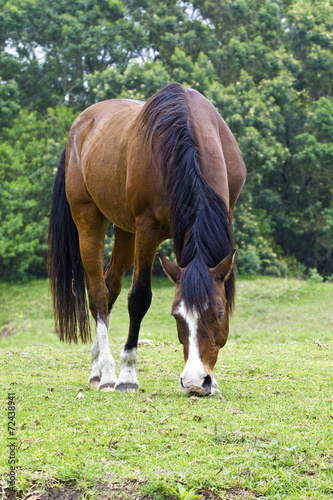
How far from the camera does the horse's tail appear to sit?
598 centimetres

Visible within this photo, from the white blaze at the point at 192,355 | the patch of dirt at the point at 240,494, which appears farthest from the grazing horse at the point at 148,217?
the patch of dirt at the point at 240,494

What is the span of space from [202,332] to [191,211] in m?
0.88

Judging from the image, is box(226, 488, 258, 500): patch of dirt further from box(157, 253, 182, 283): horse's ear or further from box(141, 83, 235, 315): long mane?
box(157, 253, 182, 283): horse's ear

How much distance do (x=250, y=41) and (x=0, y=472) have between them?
974 inches

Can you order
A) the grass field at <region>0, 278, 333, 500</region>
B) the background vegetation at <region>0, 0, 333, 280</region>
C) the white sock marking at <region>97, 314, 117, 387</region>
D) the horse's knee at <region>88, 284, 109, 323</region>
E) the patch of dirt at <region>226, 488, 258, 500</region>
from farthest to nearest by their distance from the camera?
the background vegetation at <region>0, 0, 333, 280</region>
the horse's knee at <region>88, 284, 109, 323</region>
the white sock marking at <region>97, 314, 117, 387</region>
the grass field at <region>0, 278, 333, 500</region>
the patch of dirt at <region>226, 488, 258, 500</region>

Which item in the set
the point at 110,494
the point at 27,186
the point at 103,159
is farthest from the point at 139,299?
the point at 27,186

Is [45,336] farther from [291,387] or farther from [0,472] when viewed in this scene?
[0,472]

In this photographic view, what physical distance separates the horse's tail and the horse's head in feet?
7.61

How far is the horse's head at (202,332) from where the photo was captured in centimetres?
369

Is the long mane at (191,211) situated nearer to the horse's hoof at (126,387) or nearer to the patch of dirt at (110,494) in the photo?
the horse's hoof at (126,387)

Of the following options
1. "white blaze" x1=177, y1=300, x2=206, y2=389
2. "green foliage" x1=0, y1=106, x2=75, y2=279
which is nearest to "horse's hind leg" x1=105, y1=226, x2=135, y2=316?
"white blaze" x1=177, y1=300, x2=206, y2=389

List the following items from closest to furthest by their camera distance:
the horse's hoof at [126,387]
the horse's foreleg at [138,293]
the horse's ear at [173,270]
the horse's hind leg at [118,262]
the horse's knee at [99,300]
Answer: the horse's ear at [173,270] → the horse's foreleg at [138,293] → the horse's hoof at [126,387] → the horse's knee at [99,300] → the horse's hind leg at [118,262]

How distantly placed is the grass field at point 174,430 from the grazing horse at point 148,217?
13.4 inches

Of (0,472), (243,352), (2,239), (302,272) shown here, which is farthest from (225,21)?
(0,472)
